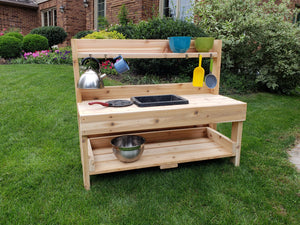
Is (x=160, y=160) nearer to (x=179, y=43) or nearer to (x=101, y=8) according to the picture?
(x=179, y=43)

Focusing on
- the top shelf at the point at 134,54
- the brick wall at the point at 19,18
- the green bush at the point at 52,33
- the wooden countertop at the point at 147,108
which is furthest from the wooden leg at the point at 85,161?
the brick wall at the point at 19,18

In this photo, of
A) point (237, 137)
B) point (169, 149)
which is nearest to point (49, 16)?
point (169, 149)

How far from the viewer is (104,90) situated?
2670 millimetres

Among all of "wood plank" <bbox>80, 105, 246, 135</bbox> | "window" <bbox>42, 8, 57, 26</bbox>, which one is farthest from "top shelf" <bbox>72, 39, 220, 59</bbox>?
"window" <bbox>42, 8, 57, 26</bbox>

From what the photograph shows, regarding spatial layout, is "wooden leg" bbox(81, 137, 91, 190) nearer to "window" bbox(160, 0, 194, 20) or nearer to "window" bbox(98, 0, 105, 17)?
"window" bbox(160, 0, 194, 20)

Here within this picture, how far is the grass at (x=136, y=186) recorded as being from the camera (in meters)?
1.94

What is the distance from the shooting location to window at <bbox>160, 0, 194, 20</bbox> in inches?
319

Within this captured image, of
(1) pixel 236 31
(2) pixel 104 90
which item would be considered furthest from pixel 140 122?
(1) pixel 236 31

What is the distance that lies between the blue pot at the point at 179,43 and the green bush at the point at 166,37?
2.75 m

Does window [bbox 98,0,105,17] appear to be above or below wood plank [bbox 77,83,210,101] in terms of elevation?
above

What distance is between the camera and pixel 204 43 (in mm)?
2672

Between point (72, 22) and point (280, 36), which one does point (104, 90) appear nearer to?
point (280, 36)

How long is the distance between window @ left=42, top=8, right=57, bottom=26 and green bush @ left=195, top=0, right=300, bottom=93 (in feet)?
31.8

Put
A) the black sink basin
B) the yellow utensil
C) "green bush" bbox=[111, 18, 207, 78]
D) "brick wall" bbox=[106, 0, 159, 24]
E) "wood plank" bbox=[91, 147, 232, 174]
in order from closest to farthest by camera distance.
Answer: "wood plank" bbox=[91, 147, 232, 174], the black sink basin, the yellow utensil, "green bush" bbox=[111, 18, 207, 78], "brick wall" bbox=[106, 0, 159, 24]
